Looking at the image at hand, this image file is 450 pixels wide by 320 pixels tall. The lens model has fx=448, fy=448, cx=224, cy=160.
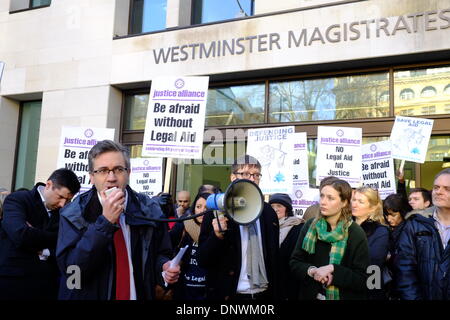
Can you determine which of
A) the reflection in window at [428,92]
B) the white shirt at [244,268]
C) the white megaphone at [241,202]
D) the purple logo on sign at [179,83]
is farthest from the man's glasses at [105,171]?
the reflection in window at [428,92]

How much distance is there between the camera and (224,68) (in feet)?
30.5

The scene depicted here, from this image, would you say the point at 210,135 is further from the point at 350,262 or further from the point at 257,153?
the point at 350,262

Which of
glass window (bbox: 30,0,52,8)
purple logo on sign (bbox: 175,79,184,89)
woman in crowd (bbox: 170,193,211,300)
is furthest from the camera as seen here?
glass window (bbox: 30,0,52,8)

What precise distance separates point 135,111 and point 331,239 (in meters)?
7.94

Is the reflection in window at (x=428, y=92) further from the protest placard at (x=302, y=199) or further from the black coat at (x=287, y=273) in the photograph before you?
the black coat at (x=287, y=273)

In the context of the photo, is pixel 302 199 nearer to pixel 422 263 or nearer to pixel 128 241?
pixel 422 263

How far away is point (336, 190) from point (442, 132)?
18.0 feet

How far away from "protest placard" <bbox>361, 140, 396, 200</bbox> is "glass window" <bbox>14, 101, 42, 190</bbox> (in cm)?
828

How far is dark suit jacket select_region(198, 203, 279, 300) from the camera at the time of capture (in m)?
3.48

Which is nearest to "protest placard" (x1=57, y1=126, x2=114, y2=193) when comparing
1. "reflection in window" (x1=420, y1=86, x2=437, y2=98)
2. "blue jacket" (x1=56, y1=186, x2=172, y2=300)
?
"blue jacket" (x1=56, y1=186, x2=172, y2=300)

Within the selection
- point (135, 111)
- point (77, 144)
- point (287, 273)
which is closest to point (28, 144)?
point (135, 111)

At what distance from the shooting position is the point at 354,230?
3.52 metres

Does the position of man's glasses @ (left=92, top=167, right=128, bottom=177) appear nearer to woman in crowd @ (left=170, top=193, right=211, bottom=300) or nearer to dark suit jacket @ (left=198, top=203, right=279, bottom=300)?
dark suit jacket @ (left=198, top=203, right=279, bottom=300)
